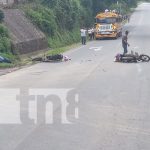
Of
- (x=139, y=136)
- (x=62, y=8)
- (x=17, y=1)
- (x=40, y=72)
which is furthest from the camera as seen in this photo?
(x=62, y=8)

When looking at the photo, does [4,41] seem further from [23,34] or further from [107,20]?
[107,20]

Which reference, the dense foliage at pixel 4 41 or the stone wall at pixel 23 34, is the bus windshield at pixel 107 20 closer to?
the stone wall at pixel 23 34

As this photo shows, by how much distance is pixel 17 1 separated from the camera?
52000 mm

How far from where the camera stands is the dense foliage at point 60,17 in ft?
161

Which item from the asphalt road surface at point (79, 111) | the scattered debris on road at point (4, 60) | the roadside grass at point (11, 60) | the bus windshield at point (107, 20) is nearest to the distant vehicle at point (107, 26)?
the bus windshield at point (107, 20)

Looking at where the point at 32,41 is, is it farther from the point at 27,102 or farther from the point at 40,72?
the point at 27,102

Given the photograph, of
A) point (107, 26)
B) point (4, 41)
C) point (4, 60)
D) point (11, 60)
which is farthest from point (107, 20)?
point (4, 60)

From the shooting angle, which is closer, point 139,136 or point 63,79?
point 139,136

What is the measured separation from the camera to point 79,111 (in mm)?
15570

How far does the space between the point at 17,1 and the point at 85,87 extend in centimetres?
3225

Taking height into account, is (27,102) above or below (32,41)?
above

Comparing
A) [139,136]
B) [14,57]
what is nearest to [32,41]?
[14,57]

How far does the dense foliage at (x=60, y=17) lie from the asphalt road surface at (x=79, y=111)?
21261 mm

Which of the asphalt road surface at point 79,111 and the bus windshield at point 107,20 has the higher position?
the asphalt road surface at point 79,111
